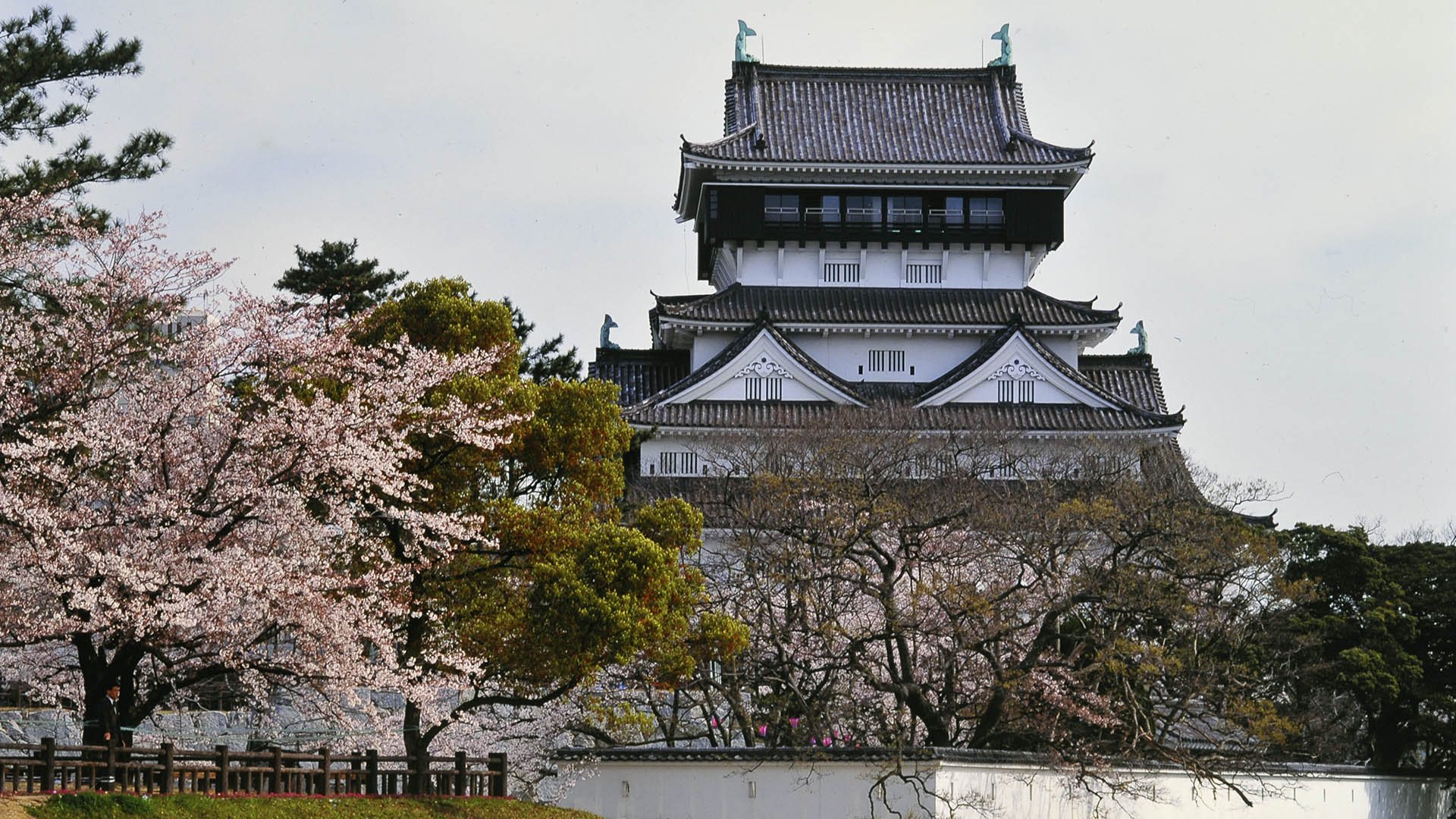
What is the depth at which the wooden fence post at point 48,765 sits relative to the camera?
56.9ft

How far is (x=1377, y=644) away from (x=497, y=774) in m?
17.3

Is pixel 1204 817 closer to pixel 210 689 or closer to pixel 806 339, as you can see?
pixel 210 689

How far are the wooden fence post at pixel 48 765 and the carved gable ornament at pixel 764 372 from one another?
2741cm

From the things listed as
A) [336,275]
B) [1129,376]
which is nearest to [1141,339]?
[1129,376]

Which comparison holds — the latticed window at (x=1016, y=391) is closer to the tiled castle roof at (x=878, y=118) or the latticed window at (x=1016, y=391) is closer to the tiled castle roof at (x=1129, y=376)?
the tiled castle roof at (x=1129, y=376)

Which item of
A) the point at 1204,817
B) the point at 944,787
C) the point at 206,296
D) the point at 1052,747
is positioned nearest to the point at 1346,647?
the point at 1204,817

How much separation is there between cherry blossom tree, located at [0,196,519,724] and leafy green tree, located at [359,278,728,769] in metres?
1.23

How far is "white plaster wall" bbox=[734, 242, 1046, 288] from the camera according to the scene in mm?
46844

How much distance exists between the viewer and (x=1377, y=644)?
108ft

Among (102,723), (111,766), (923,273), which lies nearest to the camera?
(111,766)

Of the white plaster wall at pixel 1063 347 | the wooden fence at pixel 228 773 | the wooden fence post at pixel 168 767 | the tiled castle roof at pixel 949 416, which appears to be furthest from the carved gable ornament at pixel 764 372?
the wooden fence post at pixel 168 767

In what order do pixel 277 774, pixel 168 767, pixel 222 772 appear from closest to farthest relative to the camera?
pixel 168 767, pixel 222 772, pixel 277 774

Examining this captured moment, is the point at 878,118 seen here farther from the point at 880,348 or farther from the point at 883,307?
the point at 880,348

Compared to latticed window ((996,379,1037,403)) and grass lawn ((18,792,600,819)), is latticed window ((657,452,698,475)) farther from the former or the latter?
grass lawn ((18,792,600,819))
